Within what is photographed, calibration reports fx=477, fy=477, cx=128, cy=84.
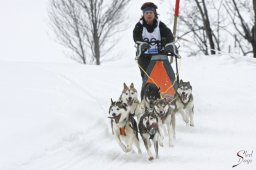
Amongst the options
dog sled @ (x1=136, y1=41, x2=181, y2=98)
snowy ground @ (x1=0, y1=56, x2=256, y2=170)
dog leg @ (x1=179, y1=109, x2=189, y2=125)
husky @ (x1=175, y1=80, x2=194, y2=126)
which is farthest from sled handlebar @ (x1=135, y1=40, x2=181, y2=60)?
snowy ground @ (x1=0, y1=56, x2=256, y2=170)

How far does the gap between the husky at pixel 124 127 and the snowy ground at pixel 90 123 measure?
20 cm

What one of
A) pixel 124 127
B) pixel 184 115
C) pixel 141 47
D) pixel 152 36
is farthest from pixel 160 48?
pixel 124 127

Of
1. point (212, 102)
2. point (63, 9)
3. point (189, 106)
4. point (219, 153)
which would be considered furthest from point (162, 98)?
point (63, 9)

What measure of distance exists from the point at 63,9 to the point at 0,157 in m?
16.9

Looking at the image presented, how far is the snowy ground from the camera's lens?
6641 mm

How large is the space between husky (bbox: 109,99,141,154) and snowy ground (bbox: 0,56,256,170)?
0.20m

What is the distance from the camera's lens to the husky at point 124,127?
22.9ft

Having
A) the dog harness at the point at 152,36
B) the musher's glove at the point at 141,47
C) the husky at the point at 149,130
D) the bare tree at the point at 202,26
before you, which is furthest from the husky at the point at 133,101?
the bare tree at the point at 202,26

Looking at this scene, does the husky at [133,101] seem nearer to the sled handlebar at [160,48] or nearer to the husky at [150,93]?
the husky at [150,93]

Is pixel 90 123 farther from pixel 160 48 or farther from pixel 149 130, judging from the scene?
pixel 149 130

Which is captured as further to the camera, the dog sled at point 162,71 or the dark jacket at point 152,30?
the dark jacket at point 152,30

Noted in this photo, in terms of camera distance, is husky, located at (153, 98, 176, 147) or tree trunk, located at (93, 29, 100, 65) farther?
tree trunk, located at (93, 29, 100, 65)

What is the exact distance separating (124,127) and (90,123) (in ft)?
6.14

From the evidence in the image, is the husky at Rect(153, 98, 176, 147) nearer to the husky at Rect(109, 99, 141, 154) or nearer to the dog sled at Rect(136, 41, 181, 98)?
the husky at Rect(109, 99, 141, 154)
